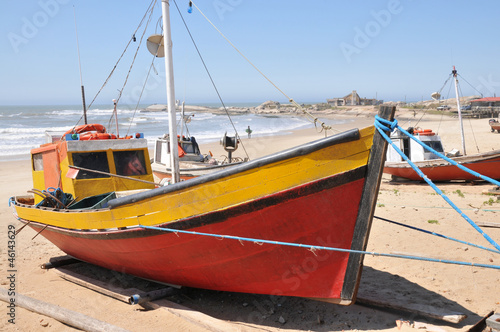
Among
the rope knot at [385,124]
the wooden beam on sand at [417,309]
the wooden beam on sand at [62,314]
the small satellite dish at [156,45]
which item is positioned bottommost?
the wooden beam on sand at [62,314]

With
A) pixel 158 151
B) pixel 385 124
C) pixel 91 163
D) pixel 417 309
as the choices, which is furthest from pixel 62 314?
pixel 158 151

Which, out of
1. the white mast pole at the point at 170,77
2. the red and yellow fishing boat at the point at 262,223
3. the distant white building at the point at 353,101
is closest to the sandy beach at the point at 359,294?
the red and yellow fishing boat at the point at 262,223

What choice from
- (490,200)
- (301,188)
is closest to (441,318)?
(301,188)

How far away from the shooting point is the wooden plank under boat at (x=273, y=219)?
14.8ft

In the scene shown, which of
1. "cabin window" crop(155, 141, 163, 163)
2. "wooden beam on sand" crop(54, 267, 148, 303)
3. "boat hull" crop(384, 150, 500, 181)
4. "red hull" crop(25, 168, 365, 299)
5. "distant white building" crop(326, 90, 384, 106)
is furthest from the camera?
"distant white building" crop(326, 90, 384, 106)

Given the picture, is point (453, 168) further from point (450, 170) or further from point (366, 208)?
point (366, 208)

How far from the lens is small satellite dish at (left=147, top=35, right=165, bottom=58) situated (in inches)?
288

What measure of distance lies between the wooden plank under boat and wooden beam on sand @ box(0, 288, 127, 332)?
3.50 ft

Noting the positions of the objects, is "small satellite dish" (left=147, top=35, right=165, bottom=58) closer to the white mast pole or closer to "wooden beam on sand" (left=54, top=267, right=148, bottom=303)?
the white mast pole

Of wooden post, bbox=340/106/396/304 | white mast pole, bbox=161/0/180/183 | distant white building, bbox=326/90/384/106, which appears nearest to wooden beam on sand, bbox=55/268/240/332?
wooden post, bbox=340/106/396/304

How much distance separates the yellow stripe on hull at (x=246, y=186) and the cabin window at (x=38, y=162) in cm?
341

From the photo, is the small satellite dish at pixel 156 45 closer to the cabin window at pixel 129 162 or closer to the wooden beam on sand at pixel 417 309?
the cabin window at pixel 129 162

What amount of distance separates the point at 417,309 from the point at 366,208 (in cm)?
148

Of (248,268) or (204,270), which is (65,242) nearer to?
(204,270)
